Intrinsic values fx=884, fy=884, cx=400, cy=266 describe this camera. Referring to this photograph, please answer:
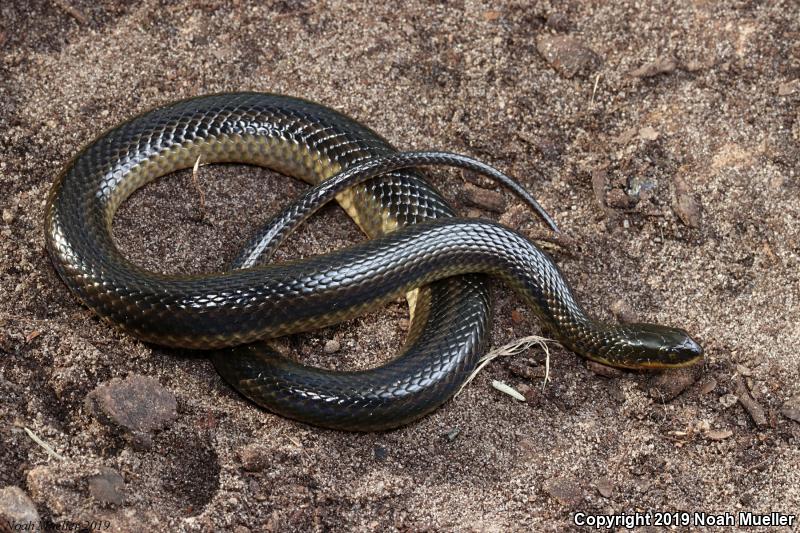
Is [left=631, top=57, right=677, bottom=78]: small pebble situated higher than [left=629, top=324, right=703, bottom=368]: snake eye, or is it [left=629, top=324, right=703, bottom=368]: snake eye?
[left=631, top=57, right=677, bottom=78]: small pebble

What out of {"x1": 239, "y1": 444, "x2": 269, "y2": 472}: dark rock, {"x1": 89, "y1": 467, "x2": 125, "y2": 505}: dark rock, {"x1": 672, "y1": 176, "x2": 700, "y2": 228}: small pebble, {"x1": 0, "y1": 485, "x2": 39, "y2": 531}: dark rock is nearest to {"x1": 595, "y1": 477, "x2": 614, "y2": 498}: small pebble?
{"x1": 239, "y1": 444, "x2": 269, "y2": 472}: dark rock

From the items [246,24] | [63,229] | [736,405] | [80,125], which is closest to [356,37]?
[246,24]

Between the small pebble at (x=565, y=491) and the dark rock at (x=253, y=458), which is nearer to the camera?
the dark rock at (x=253, y=458)

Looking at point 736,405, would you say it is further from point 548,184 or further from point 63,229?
point 63,229

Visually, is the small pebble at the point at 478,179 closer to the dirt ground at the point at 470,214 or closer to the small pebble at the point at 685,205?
the dirt ground at the point at 470,214

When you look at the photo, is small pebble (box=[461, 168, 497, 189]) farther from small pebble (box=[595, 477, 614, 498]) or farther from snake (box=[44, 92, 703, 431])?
small pebble (box=[595, 477, 614, 498])

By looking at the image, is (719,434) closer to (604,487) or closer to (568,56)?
(604,487)

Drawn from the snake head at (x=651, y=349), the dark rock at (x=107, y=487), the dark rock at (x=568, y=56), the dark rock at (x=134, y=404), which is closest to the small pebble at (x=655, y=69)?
the dark rock at (x=568, y=56)
